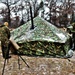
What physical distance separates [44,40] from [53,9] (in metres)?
14.2

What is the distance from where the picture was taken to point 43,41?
30.9 feet

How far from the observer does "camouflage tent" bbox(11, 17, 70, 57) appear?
30.8 feet

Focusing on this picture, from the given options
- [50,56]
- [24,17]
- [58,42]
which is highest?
[58,42]

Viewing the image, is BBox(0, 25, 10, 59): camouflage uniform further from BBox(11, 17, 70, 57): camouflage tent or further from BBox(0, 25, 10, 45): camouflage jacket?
BBox(11, 17, 70, 57): camouflage tent

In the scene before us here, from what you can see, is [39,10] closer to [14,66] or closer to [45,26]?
[45,26]

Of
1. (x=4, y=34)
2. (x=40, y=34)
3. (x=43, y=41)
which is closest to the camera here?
(x=4, y=34)

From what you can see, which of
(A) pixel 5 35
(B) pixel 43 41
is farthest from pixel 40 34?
(A) pixel 5 35

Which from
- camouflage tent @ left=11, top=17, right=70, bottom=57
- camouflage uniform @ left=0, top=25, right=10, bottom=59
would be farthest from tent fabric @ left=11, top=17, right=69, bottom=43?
camouflage uniform @ left=0, top=25, right=10, bottom=59

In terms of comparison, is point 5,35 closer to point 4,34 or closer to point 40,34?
point 4,34

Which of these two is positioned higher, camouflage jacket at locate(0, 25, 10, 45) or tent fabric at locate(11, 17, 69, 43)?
camouflage jacket at locate(0, 25, 10, 45)

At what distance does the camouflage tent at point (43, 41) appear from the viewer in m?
9.38

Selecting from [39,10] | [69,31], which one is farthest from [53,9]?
[69,31]

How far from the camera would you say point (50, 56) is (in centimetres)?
946

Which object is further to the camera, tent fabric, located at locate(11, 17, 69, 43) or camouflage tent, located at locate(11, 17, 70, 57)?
tent fabric, located at locate(11, 17, 69, 43)
